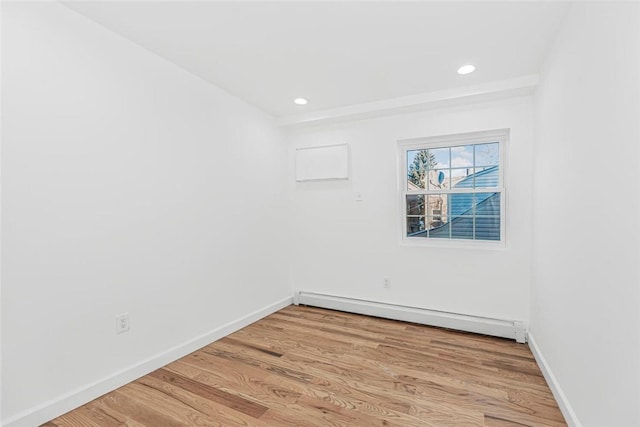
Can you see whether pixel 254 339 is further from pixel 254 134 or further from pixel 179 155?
pixel 254 134

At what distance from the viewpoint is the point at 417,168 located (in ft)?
11.3


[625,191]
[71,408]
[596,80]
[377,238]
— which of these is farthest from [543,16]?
[71,408]

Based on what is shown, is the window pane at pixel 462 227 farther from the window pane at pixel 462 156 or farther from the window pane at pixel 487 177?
the window pane at pixel 462 156

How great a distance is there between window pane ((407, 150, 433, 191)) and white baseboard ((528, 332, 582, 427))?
177 centimetres

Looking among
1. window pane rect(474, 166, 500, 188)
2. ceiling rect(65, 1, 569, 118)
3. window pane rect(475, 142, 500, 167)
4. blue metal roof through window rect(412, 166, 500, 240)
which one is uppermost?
ceiling rect(65, 1, 569, 118)

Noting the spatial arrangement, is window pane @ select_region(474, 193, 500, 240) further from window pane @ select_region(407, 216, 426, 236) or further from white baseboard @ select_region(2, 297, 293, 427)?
white baseboard @ select_region(2, 297, 293, 427)

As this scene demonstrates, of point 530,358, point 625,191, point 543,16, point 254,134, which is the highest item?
point 543,16

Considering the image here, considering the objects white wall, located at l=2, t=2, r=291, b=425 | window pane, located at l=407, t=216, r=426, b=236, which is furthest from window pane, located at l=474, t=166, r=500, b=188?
white wall, located at l=2, t=2, r=291, b=425

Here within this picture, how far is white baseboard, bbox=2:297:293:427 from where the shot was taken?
171 cm

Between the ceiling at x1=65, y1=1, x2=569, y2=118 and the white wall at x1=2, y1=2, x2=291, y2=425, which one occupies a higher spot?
the ceiling at x1=65, y1=1, x2=569, y2=118

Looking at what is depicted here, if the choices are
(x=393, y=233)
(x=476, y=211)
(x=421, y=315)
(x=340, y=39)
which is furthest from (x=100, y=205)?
(x=476, y=211)

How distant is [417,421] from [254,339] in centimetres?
165

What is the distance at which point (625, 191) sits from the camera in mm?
1171

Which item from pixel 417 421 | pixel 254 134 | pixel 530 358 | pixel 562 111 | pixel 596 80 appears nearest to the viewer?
pixel 596 80
